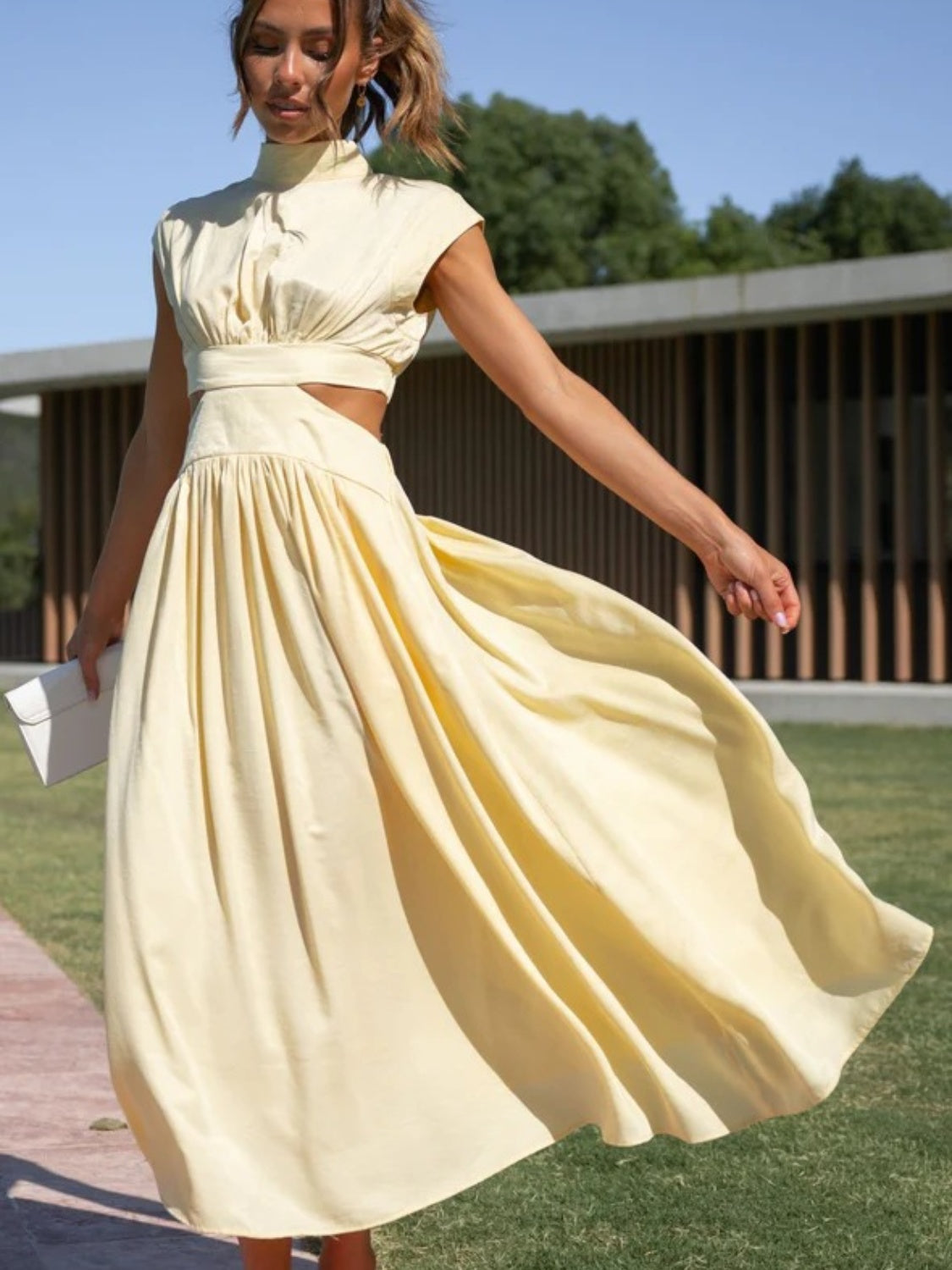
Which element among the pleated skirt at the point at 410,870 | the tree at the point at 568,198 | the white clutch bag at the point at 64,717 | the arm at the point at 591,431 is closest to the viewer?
the pleated skirt at the point at 410,870

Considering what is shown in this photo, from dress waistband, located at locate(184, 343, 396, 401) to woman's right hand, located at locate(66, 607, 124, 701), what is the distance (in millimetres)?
423

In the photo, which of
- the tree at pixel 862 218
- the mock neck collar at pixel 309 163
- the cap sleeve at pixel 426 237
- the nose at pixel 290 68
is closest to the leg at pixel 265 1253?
the cap sleeve at pixel 426 237

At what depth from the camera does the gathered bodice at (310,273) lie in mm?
2682

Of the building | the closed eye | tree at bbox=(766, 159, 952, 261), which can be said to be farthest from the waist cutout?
tree at bbox=(766, 159, 952, 261)

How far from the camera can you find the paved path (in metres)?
3.27

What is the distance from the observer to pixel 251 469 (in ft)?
8.82

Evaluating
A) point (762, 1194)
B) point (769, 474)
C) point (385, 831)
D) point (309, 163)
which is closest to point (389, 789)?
point (385, 831)

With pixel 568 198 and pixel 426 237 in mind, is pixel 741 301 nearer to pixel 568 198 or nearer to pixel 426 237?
pixel 426 237

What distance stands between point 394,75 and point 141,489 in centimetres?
68

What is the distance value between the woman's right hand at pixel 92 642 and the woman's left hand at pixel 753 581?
882mm

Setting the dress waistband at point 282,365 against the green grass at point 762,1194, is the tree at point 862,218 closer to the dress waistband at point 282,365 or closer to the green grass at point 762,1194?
the green grass at point 762,1194

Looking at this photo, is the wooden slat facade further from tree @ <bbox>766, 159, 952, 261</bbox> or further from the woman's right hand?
tree @ <bbox>766, 159, 952, 261</bbox>

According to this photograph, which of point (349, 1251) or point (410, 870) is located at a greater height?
point (410, 870)

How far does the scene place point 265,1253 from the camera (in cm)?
268
